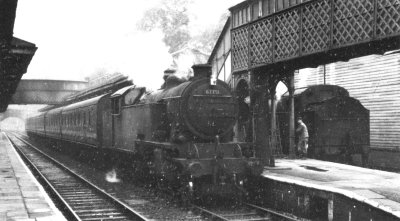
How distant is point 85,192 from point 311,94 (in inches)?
354

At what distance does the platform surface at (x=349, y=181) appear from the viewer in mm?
7027

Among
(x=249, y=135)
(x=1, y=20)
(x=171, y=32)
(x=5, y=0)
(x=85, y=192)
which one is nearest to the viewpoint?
(x=5, y=0)

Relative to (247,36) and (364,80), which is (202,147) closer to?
(247,36)

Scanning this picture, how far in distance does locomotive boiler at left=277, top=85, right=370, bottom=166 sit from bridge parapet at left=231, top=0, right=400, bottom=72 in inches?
191

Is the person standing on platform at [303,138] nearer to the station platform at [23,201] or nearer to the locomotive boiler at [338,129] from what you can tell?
the locomotive boiler at [338,129]

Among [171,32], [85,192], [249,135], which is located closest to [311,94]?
[249,135]

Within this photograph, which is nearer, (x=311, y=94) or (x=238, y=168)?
(x=238, y=168)

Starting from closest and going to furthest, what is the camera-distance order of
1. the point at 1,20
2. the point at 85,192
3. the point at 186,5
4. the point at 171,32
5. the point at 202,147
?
1. the point at 1,20
2. the point at 202,147
3. the point at 85,192
4. the point at 171,32
5. the point at 186,5

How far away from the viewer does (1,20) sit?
561 cm

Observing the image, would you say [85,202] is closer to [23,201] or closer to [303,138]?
[23,201]

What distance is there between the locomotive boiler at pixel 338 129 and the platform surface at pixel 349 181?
139 inches

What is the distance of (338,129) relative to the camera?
52.2ft

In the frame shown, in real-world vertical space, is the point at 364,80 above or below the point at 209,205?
above

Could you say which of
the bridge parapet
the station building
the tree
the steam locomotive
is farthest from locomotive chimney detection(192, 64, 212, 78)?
the tree
